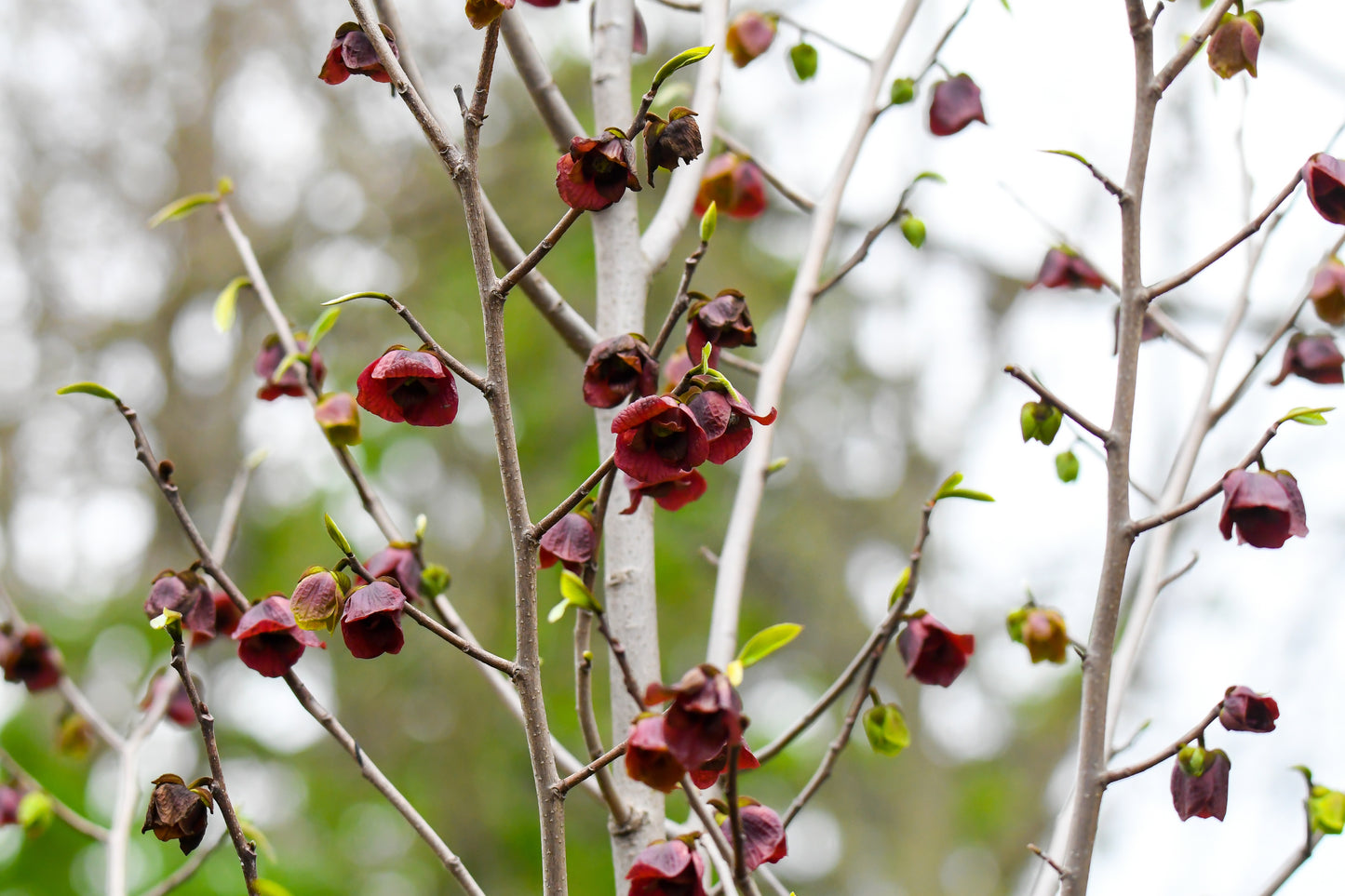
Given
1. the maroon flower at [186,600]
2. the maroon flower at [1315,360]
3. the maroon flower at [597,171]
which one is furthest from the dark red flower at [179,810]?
the maroon flower at [1315,360]

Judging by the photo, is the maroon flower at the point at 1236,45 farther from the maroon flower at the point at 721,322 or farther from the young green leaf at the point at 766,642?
the young green leaf at the point at 766,642

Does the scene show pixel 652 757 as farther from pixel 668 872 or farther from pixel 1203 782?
pixel 1203 782

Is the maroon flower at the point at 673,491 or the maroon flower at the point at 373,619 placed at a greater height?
the maroon flower at the point at 673,491

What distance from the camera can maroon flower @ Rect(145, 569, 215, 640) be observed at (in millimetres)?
1059

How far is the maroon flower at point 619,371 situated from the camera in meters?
0.95

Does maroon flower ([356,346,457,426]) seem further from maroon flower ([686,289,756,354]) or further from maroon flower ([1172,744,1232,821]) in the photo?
maroon flower ([1172,744,1232,821])

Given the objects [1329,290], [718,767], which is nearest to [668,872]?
[718,767]

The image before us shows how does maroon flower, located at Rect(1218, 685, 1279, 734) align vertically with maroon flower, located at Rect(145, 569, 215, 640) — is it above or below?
below

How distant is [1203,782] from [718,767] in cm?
61

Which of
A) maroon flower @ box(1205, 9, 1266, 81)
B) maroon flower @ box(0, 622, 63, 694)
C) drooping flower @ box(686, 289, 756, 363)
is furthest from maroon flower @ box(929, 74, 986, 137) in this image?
maroon flower @ box(0, 622, 63, 694)

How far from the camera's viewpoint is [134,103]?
248 inches

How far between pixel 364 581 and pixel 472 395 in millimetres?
4499

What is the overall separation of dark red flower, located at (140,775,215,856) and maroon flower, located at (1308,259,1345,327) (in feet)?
5.14

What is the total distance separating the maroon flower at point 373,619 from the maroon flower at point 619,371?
0.25 metres
